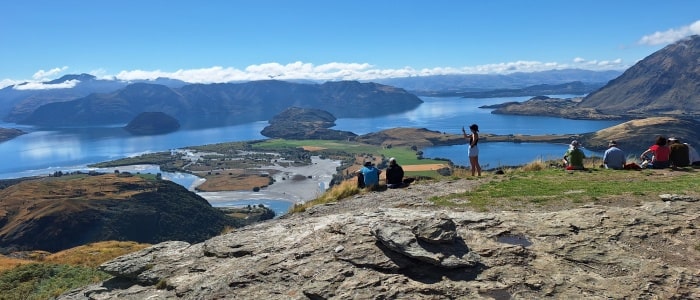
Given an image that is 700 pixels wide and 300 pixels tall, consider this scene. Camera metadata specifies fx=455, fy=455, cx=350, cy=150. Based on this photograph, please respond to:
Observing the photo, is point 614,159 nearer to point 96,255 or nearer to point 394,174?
point 394,174

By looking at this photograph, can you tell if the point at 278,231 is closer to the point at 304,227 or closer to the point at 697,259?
the point at 304,227

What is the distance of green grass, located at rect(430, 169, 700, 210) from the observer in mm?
13000

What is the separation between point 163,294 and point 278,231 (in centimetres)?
315

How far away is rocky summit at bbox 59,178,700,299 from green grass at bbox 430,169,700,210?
1.30m

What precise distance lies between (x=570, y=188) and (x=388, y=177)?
260 inches

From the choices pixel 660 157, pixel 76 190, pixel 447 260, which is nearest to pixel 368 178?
pixel 447 260

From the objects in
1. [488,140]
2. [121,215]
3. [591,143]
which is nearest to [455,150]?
[488,140]

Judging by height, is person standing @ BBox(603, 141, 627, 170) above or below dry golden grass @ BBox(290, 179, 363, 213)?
above

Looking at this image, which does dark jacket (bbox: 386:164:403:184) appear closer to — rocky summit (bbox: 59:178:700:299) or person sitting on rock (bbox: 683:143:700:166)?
rocky summit (bbox: 59:178:700:299)

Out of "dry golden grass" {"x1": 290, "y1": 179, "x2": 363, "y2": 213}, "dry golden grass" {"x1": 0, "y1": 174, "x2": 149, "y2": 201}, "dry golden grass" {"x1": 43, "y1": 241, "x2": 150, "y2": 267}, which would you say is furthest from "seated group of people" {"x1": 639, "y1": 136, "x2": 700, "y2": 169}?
"dry golden grass" {"x1": 0, "y1": 174, "x2": 149, "y2": 201}

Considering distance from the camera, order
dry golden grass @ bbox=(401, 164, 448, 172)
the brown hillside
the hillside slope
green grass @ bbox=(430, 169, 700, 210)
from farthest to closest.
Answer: the brown hillside → dry golden grass @ bbox=(401, 164, 448, 172) → the hillside slope → green grass @ bbox=(430, 169, 700, 210)

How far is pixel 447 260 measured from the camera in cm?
866

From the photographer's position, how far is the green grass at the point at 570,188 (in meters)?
13.0

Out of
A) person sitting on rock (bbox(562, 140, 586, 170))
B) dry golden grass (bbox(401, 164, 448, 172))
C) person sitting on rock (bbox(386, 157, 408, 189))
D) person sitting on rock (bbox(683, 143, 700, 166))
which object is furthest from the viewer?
dry golden grass (bbox(401, 164, 448, 172))
